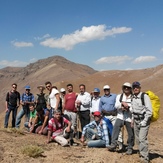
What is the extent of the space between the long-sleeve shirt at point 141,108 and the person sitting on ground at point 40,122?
368 cm

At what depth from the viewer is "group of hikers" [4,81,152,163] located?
7098mm

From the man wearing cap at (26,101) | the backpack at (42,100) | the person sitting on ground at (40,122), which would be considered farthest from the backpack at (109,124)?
the man wearing cap at (26,101)

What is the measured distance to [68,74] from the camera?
97438mm

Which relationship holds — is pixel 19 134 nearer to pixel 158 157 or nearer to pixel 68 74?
pixel 158 157

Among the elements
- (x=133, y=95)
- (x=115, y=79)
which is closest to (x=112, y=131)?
(x=133, y=95)

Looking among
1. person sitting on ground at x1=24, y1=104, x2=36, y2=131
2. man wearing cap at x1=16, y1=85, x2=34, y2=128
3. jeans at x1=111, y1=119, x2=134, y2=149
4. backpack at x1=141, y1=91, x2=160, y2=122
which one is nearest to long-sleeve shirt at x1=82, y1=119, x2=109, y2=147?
jeans at x1=111, y1=119, x2=134, y2=149

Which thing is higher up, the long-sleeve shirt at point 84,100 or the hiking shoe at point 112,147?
the long-sleeve shirt at point 84,100

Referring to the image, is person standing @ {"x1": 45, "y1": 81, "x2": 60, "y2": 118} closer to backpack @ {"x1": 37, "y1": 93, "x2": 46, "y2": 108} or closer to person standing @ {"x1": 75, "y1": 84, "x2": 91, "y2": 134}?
backpack @ {"x1": 37, "y1": 93, "x2": 46, "y2": 108}

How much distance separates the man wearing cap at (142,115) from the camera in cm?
688

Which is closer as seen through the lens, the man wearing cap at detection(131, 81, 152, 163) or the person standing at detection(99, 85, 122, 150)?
the man wearing cap at detection(131, 81, 152, 163)

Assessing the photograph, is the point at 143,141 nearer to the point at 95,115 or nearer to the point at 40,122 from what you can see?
the point at 95,115

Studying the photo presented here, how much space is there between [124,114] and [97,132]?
131cm

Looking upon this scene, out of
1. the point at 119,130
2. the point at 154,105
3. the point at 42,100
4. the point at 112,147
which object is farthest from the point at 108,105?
the point at 42,100

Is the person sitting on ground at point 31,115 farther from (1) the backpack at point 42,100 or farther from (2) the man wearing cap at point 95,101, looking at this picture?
(2) the man wearing cap at point 95,101
